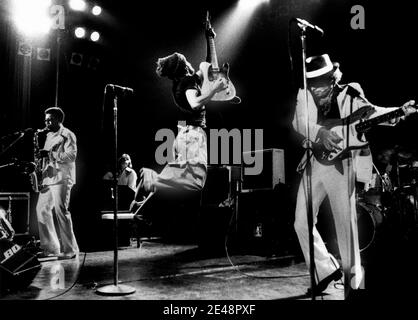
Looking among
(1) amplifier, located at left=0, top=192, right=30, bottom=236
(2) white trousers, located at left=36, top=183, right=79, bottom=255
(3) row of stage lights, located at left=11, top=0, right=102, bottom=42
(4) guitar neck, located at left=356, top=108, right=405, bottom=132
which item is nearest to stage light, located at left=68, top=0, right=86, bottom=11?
Result: (3) row of stage lights, located at left=11, top=0, right=102, bottom=42

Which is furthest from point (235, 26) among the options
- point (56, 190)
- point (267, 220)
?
point (56, 190)

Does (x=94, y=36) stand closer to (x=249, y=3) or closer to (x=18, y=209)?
(x=249, y=3)

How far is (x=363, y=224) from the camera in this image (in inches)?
262

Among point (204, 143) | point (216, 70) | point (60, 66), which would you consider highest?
point (60, 66)

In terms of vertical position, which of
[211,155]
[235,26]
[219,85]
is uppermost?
[235,26]

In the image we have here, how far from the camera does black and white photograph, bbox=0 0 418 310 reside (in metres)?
3.30

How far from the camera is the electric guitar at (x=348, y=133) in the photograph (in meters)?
3.42

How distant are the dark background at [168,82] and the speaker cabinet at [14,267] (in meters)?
3.07

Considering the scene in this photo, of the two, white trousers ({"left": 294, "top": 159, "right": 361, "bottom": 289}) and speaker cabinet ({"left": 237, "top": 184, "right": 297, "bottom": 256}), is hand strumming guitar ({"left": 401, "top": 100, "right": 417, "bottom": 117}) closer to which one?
white trousers ({"left": 294, "top": 159, "right": 361, "bottom": 289})

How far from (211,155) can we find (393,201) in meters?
3.73

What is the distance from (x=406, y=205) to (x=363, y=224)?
125 cm

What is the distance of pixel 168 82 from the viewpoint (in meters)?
9.99
